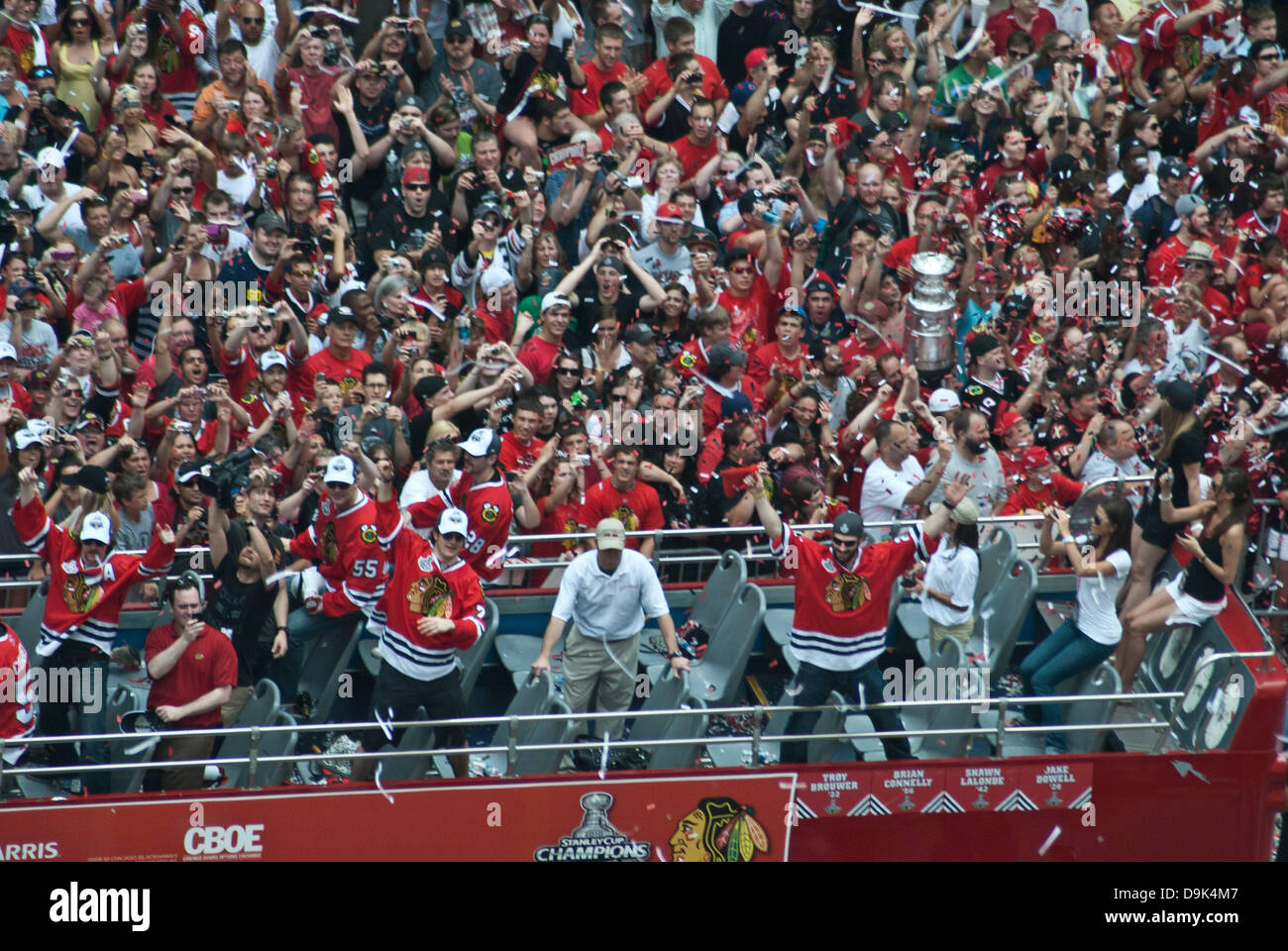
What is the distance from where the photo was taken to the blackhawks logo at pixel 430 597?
37.9 feet

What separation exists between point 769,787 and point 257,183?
22.6 feet

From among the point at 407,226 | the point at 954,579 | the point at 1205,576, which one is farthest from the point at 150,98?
the point at 1205,576

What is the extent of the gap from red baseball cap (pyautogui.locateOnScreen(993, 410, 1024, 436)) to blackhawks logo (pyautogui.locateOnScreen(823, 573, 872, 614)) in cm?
285

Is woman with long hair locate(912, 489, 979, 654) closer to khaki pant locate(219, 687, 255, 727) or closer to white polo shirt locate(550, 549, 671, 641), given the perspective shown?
white polo shirt locate(550, 549, 671, 641)

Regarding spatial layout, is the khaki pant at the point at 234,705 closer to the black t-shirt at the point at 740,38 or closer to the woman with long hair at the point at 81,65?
the woman with long hair at the point at 81,65

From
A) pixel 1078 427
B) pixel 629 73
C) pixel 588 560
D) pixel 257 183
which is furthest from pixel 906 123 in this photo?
pixel 588 560

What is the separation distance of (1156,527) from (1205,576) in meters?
0.61

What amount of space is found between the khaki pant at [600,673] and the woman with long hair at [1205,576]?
3.35m

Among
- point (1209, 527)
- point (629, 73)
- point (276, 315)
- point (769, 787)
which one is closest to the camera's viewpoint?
point (769, 787)

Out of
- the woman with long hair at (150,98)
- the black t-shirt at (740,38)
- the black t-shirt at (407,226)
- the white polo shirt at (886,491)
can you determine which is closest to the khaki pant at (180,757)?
the white polo shirt at (886,491)

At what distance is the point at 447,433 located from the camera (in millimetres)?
13109

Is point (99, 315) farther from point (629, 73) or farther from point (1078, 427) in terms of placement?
point (1078, 427)

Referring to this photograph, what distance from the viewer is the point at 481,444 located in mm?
12508

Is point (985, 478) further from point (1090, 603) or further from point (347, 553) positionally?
point (347, 553)
